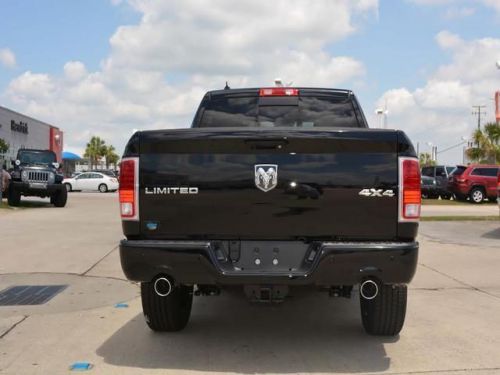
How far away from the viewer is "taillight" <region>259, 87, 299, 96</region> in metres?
6.16

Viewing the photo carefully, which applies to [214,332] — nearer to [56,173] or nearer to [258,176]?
[258,176]

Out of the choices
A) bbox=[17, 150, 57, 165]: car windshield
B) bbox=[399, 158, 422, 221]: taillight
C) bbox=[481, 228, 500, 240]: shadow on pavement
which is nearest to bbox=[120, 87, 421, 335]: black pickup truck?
bbox=[399, 158, 422, 221]: taillight

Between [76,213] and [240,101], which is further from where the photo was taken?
[76,213]

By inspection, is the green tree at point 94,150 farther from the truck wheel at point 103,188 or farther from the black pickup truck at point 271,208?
the black pickup truck at point 271,208

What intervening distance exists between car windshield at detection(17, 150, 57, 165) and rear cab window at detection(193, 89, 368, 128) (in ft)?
56.9

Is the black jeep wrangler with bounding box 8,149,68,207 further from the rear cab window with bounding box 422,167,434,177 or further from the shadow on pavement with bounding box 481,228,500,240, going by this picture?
the rear cab window with bounding box 422,167,434,177

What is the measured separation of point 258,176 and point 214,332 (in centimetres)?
→ 181

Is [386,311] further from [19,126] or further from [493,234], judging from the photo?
[19,126]

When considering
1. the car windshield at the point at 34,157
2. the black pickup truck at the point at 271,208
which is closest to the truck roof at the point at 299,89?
the black pickup truck at the point at 271,208

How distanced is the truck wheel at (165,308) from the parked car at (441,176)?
2556cm

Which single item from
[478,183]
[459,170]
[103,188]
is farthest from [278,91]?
[103,188]

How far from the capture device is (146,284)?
4.86 metres

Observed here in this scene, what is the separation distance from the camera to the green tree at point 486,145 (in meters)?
48.7

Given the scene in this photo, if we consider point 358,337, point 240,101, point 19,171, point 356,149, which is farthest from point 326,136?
point 19,171
